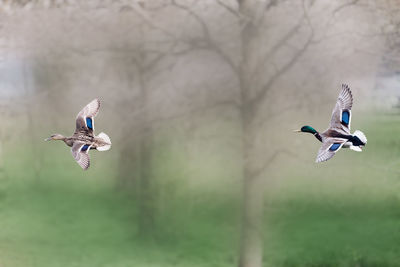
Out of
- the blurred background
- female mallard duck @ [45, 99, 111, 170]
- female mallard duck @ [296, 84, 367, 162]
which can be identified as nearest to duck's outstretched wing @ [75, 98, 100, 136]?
female mallard duck @ [45, 99, 111, 170]

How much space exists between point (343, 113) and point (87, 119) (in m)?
1.35

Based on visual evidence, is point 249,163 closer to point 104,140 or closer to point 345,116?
point 345,116

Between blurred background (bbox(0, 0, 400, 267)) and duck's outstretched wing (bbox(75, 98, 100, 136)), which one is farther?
blurred background (bbox(0, 0, 400, 267))

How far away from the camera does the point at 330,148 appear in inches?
105

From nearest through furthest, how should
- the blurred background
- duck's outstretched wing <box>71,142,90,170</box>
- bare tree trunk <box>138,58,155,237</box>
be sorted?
duck's outstretched wing <box>71,142,90,170</box>, the blurred background, bare tree trunk <box>138,58,155,237</box>

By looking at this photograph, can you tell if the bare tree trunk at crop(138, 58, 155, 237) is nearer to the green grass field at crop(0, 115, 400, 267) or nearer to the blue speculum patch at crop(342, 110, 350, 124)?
the green grass field at crop(0, 115, 400, 267)

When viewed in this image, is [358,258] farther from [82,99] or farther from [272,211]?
[82,99]

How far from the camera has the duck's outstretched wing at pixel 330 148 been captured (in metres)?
2.65

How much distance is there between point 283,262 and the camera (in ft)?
10.8

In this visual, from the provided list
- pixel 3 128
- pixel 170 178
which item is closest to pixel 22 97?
pixel 3 128

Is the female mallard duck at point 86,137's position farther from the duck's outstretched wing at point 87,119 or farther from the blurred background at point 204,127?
the blurred background at point 204,127

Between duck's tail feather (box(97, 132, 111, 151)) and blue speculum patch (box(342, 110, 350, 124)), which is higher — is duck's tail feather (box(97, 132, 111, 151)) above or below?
below

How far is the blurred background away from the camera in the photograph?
314 cm

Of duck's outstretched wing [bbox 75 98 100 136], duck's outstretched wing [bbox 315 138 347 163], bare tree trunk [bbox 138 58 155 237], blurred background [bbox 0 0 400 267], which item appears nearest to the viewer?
duck's outstretched wing [bbox 315 138 347 163]
